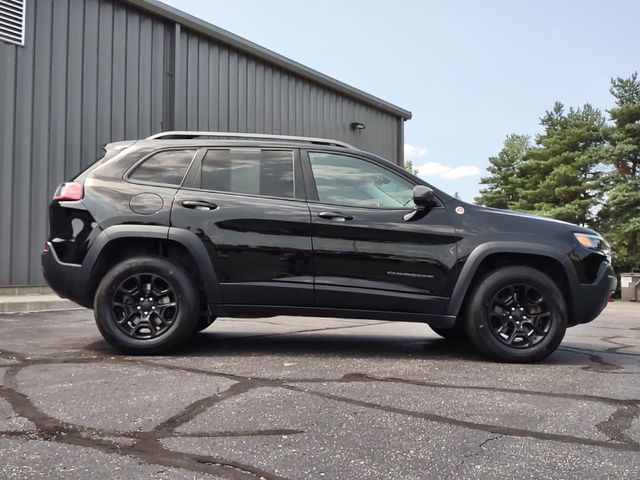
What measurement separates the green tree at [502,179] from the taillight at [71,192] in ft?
136

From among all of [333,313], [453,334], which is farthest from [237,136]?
[453,334]

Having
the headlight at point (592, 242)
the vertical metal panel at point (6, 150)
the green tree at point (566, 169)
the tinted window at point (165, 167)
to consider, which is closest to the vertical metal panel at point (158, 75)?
the vertical metal panel at point (6, 150)

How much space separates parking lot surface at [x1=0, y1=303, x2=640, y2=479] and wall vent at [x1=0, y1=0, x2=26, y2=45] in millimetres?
7322

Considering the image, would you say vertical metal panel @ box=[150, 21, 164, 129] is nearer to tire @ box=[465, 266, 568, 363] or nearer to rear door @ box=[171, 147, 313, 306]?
rear door @ box=[171, 147, 313, 306]

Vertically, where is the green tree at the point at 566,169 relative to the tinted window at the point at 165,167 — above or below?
above

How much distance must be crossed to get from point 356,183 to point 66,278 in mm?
2516

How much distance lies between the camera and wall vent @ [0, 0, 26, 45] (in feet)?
34.2

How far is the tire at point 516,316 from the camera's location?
15.8 ft

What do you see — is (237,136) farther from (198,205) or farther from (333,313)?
(333,313)

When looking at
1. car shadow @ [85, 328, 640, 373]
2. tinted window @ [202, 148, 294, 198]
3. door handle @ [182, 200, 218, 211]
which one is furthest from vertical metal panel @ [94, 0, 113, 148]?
door handle @ [182, 200, 218, 211]

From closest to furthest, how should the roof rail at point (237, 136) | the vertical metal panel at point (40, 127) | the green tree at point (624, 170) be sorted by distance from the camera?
the roof rail at point (237, 136) → the vertical metal panel at point (40, 127) → the green tree at point (624, 170)

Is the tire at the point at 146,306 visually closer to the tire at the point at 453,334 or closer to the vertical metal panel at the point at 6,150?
the tire at the point at 453,334

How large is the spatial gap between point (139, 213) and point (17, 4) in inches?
313

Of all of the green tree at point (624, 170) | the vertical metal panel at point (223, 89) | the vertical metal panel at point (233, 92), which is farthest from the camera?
the green tree at point (624, 170)
